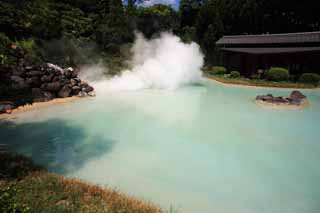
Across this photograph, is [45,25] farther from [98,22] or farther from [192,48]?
[192,48]

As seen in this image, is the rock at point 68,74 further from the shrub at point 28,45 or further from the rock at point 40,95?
the shrub at point 28,45

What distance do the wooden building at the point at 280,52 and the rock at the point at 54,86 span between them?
17.8m

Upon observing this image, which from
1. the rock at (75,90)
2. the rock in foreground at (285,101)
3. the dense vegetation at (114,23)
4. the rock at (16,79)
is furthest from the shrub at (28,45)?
the rock in foreground at (285,101)

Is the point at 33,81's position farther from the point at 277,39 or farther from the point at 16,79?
the point at 277,39

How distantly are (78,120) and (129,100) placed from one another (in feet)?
13.2

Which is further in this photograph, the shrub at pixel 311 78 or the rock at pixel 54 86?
the shrub at pixel 311 78

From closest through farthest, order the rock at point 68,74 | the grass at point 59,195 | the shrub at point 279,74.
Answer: the grass at point 59,195 < the rock at point 68,74 < the shrub at point 279,74

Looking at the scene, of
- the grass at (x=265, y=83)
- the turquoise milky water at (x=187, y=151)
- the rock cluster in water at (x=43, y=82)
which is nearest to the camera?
the turquoise milky water at (x=187, y=151)

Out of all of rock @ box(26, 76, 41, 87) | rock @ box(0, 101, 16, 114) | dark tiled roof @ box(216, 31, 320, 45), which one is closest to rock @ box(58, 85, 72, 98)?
rock @ box(26, 76, 41, 87)

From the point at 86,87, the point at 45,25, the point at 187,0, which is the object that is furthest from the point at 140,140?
the point at 187,0

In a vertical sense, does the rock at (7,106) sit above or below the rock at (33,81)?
below

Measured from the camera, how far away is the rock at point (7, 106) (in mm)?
8539

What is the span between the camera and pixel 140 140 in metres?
6.62

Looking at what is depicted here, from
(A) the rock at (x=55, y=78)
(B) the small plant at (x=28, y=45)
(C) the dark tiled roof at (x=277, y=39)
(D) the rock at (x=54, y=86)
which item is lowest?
(D) the rock at (x=54, y=86)
